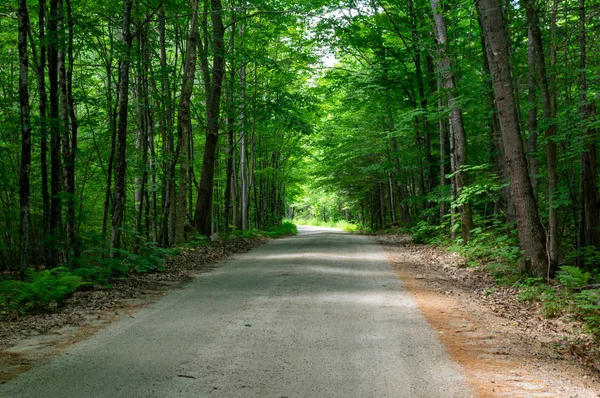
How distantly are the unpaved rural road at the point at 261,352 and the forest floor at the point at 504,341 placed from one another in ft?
0.87

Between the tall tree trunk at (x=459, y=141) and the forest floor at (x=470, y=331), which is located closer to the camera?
the forest floor at (x=470, y=331)

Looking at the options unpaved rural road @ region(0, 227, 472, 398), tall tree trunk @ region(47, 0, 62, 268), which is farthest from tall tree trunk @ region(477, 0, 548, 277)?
tall tree trunk @ region(47, 0, 62, 268)

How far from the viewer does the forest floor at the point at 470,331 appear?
429 centimetres

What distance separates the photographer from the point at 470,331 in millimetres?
5910

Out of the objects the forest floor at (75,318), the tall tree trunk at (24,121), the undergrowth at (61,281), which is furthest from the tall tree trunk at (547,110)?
the tall tree trunk at (24,121)

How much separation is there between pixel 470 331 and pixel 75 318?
533cm

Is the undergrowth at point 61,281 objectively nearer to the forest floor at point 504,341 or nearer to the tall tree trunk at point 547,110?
the forest floor at point 504,341

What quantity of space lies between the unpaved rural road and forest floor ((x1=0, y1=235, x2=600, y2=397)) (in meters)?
0.26

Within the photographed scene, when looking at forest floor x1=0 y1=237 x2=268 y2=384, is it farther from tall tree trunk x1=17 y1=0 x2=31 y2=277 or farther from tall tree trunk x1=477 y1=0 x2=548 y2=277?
tall tree trunk x1=477 y1=0 x2=548 y2=277

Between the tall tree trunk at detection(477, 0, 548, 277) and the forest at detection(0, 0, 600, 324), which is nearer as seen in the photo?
the tall tree trunk at detection(477, 0, 548, 277)

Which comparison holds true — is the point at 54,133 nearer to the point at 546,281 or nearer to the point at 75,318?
the point at 75,318

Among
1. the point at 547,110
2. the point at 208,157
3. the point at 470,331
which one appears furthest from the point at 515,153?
the point at 208,157

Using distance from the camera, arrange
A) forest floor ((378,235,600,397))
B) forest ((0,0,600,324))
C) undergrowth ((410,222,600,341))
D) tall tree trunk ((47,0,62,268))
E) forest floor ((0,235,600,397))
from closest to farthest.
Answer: forest floor ((378,235,600,397))
forest floor ((0,235,600,397))
undergrowth ((410,222,600,341))
tall tree trunk ((47,0,62,268))
forest ((0,0,600,324))

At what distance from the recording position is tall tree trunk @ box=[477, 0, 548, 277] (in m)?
8.48
